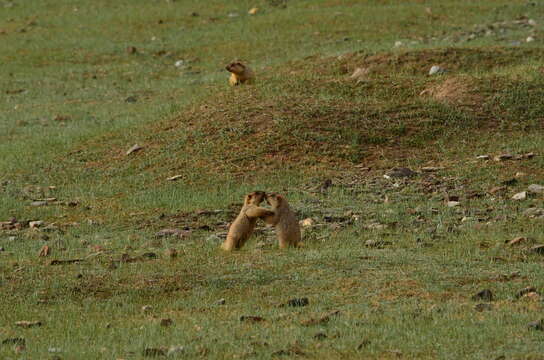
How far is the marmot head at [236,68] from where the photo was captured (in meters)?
16.5

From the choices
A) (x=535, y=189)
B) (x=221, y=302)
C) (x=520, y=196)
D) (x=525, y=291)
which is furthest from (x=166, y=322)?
(x=535, y=189)

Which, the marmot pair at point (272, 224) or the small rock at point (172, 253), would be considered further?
the marmot pair at point (272, 224)

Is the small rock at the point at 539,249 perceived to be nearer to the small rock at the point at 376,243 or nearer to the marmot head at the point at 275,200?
the small rock at the point at 376,243

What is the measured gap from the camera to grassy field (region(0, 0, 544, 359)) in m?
7.22

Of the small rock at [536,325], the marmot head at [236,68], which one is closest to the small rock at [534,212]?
the small rock at [536,325]

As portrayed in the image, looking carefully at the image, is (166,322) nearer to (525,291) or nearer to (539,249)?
(525,291)

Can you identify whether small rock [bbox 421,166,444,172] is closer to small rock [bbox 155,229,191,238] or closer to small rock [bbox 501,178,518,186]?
small rock [bbox 501,178,518,186]

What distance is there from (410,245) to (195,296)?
7.73ft

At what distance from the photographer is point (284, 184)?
12531 mm

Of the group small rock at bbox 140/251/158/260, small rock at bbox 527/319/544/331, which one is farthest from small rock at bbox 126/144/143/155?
small rock at bbox 527/319/544/331

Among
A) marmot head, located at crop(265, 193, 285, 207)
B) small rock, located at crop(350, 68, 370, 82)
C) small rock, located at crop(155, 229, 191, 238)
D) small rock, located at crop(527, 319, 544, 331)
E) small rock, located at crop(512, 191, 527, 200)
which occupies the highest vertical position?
marmot head, located at crop(265, 193, 285, 207)

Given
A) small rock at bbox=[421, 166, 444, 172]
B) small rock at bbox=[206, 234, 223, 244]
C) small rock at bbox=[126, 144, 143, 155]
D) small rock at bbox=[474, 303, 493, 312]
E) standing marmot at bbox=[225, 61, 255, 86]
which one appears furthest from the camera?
standing marmot at bbox=[225, 61, 255, 86]

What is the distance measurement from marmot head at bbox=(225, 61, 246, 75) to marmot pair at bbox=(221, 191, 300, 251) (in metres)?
7.11

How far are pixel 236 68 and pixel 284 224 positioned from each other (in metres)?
7.44
